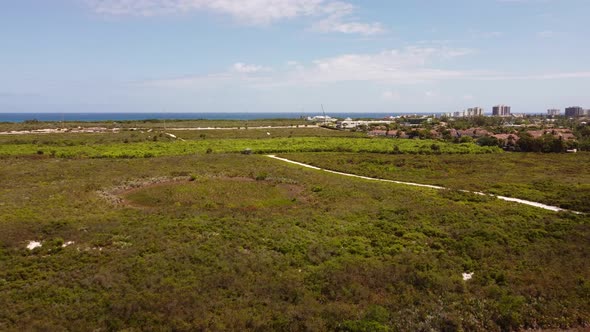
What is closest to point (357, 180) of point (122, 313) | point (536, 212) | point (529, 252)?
point (536, 212)

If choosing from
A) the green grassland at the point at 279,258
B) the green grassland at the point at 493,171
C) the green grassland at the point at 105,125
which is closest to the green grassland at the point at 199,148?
the green grassland at the point at 493,171

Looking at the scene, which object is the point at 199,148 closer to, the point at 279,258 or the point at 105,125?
the point at 279,258

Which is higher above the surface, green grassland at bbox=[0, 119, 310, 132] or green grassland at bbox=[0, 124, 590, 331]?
green grassland at bbox=[0, 119, 310, 132]

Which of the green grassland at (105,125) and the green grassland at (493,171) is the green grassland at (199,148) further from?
the green grassland at (105,125)

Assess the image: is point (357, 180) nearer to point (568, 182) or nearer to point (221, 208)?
point (221, 208)

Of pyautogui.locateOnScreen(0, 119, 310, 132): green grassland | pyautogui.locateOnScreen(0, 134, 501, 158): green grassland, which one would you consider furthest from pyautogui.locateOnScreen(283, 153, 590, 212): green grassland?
pyautogui.locateOnScreen(0, 119, 310, 132): green grassland

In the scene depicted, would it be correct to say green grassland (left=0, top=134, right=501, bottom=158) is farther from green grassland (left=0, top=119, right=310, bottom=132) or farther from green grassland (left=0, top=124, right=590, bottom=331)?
green grassland (left=0, top=119, right=310, bottom=132)
